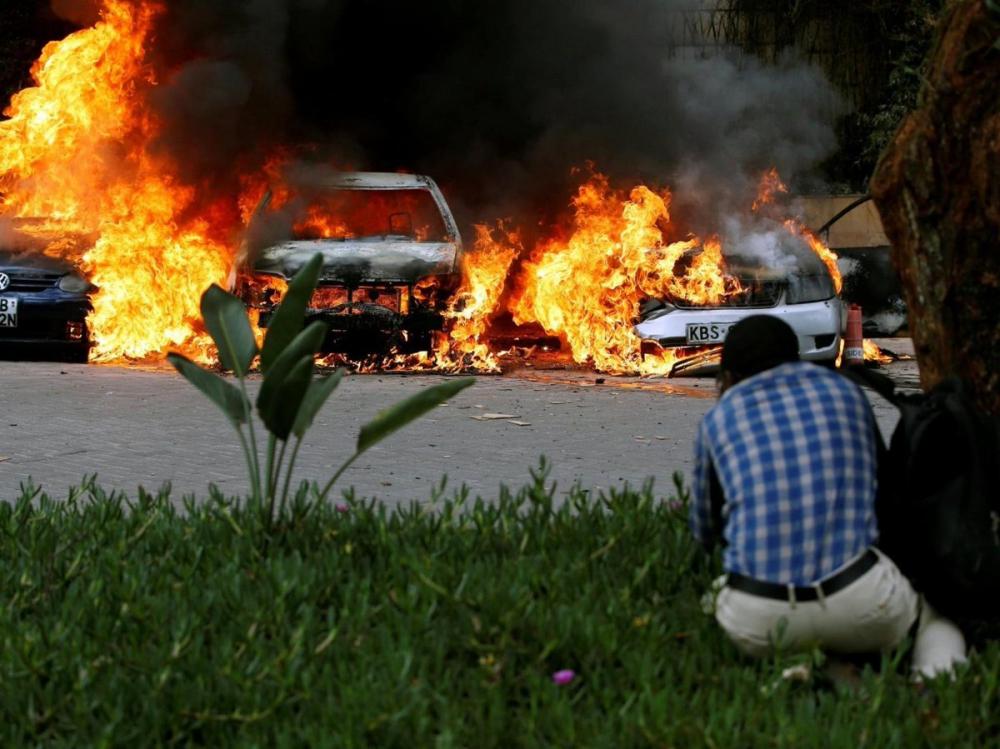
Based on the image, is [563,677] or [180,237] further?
[180,237]

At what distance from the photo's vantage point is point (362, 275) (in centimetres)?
1289

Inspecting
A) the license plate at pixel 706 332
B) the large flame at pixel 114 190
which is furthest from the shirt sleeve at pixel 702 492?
the large flame at pixel 114 190

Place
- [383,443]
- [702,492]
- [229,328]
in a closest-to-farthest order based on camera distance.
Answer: [702,492] < [229,328] < [383,443]

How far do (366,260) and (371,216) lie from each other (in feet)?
5.29

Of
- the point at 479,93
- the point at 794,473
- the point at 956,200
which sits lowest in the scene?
the point at 794,473

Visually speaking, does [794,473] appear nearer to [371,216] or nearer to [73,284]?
[371,216]

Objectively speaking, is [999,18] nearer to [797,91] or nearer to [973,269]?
[973,269]

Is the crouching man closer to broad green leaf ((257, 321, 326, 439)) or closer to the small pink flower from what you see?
the small pink flower

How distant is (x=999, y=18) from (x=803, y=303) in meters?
9.01

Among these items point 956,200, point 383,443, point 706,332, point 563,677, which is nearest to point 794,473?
point 563,677

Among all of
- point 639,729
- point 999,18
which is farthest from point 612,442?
point 639,729

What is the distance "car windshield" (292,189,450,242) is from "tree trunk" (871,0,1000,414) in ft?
30.4

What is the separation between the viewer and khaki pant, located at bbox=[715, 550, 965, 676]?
389 cm

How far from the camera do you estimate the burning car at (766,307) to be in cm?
1305
